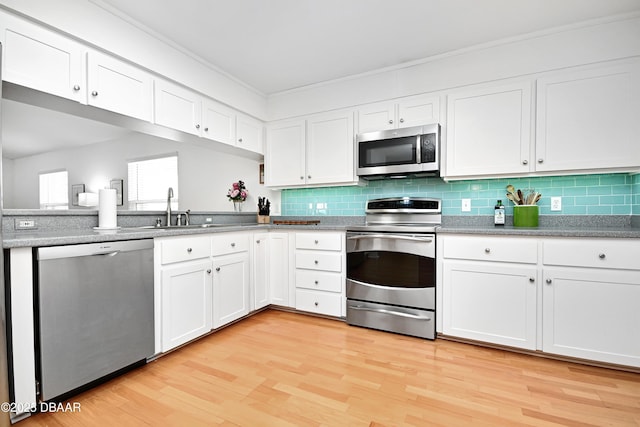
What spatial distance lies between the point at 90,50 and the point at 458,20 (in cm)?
253

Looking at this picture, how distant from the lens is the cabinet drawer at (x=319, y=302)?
2842 millimetres

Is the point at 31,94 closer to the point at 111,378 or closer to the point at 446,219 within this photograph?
the point at 111,378

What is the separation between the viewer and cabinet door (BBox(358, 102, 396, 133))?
2.87m

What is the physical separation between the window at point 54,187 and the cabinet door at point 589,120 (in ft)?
21.3

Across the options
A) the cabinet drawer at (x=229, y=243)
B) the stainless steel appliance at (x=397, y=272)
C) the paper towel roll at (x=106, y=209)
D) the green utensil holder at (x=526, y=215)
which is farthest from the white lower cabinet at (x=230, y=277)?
the green utensil holder at (x=526, y=215)

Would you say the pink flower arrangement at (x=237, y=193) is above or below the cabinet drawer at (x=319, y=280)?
above

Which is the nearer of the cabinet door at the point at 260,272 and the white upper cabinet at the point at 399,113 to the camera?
the white upper cabinet at the point at 399,113

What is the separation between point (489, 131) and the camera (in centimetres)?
248

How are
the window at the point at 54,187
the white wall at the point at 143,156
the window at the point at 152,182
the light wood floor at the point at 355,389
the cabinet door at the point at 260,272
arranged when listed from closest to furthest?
the light wood floor at the point at 355,389 < the cabinet door at the point at 260,272 < the white wall at the point at 143,156 < the window at the point at 152,182 < the window at the point at 54,187

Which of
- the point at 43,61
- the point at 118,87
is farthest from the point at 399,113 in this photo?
the point at 43,61

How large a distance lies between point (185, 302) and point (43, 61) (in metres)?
1.72

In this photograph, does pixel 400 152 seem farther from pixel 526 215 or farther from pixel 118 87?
pixel 118 87

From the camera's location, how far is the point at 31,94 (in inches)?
69.2

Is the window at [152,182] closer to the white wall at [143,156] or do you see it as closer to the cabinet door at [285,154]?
the white wall at [143,156]
